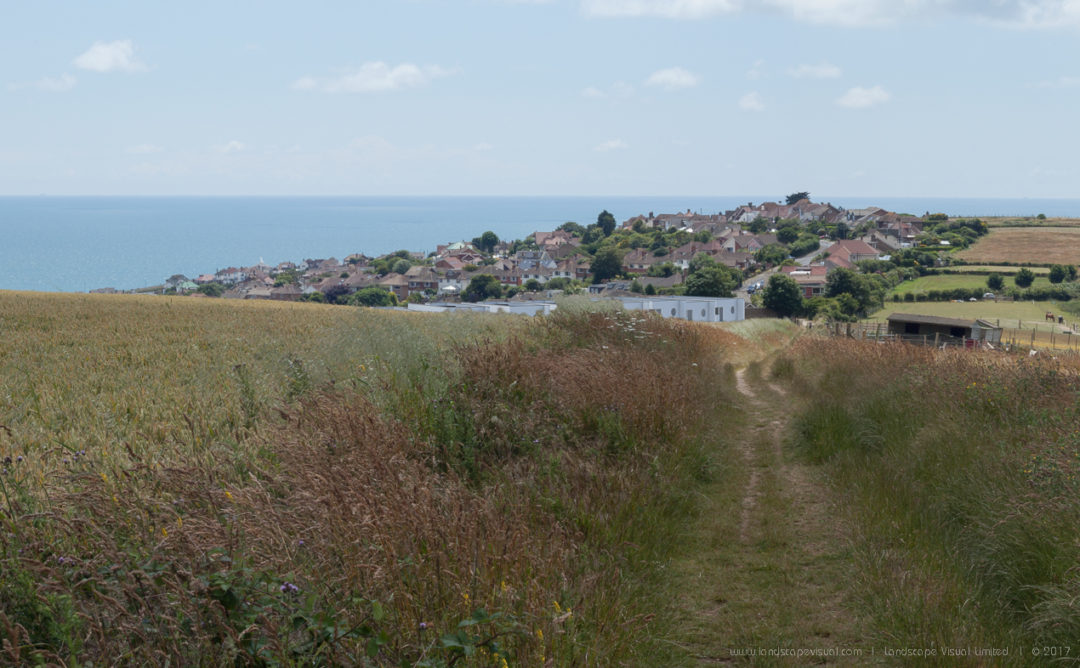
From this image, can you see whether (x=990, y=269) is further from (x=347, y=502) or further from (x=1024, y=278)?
(x=347, y=502)

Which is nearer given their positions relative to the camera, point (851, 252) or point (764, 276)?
point (764, 276)

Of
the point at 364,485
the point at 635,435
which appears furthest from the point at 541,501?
the point at 635,435

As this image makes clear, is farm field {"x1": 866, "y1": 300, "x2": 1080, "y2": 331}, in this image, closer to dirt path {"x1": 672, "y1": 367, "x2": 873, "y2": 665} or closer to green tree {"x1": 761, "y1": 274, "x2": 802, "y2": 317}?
green tree {"x1": 761, "y1": 274, "x2": 802, "y2": 317}

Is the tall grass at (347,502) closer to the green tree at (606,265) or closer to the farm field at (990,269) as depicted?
the farm field at (990,269)

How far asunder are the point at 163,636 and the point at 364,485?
172 centimetres

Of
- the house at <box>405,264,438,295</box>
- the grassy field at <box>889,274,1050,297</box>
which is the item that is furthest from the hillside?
the house at <box>405,264,438,295</box>

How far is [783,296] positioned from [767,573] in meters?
70.7

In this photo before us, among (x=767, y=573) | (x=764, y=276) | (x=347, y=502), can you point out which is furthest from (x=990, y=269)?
(x=347, y=502)

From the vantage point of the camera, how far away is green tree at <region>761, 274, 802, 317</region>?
71.9m

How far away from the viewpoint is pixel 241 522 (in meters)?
3.46

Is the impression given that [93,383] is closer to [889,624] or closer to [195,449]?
[195,449]

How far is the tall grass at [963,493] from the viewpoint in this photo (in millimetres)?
4273

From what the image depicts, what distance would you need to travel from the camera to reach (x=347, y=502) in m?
4.02

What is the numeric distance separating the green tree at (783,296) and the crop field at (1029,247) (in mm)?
43534
